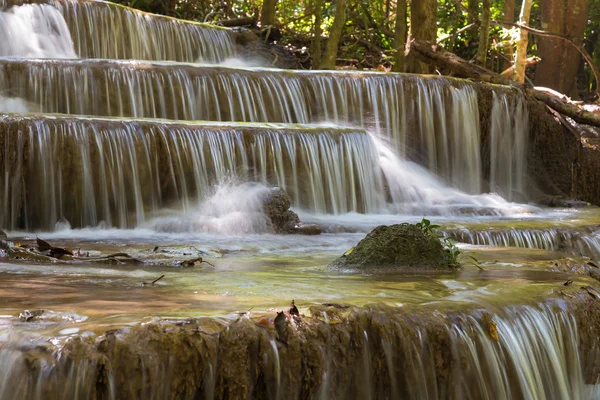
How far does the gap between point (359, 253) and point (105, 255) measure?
170 centimetres

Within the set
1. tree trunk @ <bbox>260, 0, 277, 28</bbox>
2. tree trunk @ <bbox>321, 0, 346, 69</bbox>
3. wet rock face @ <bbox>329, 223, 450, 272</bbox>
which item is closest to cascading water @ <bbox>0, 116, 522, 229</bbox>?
wet rock face @ <bbox>329, 223, 450, 272</bbox>

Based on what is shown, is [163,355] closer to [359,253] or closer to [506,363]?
[506,363]

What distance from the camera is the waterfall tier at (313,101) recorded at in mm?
10945

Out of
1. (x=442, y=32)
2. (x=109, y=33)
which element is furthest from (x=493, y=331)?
(x=442, y=32)

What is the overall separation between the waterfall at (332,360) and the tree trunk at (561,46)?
14483mm

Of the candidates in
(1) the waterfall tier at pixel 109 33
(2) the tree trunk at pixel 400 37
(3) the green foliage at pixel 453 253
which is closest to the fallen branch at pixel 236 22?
(1) the waterfall tier at pixel 109 33

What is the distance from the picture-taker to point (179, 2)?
20.2 m

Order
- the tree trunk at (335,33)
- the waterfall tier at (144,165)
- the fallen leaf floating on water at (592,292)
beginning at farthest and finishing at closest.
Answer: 1. the tree trunk at (335,33)
2. the waterfall tier at (144,165)
3. the fallen leaf floating on water at (592,292)

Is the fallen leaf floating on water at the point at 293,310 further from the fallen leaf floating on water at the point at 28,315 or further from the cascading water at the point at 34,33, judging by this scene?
the cascading water at the point at 34,33

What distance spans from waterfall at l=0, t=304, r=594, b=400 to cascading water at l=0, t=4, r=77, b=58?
408 inches

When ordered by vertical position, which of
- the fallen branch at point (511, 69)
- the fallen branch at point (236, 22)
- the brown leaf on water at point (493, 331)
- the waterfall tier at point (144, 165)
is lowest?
the brown leaf on water at point (493, 331)

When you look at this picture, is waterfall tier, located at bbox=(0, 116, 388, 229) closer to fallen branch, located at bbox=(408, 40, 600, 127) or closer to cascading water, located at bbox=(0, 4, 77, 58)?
fallen branch, located at bbox=(408, 40, 600, 127)

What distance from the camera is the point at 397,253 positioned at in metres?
6.13

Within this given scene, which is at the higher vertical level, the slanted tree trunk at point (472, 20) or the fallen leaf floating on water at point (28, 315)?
the slanted tree trunk at point (472, 20)
